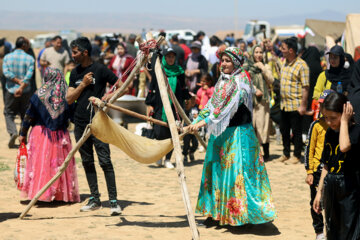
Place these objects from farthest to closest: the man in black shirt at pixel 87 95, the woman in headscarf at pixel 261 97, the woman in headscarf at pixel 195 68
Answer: the woman in headscarf at pixel 195 68 → the woman in headscarf at pixel 261 97 → the man in black shirt at pixel 87 95

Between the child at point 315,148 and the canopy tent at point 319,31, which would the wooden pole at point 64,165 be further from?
the canopy tent at point 319,31

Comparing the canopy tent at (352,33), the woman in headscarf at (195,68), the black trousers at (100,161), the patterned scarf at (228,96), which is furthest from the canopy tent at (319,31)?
the patterned scarf at (228,96)

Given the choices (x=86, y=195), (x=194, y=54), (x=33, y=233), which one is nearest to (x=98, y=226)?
(x=33, y=233)

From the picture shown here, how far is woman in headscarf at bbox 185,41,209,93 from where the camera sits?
13.7m

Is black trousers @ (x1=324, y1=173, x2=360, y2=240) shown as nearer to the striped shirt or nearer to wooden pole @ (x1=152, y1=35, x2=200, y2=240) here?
wooden pole @ (x1=152, y1=35, x2=200, y2=240)

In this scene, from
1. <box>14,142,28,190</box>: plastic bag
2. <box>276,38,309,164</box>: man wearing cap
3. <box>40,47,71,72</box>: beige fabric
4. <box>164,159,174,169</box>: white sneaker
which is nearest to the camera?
<box>14,142,28,190</box>: plastic bag

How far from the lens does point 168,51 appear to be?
10039 millimetres

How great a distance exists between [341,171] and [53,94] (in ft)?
13.6

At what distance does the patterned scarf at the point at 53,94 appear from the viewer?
24.7ft

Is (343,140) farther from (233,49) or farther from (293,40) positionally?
(293,40)

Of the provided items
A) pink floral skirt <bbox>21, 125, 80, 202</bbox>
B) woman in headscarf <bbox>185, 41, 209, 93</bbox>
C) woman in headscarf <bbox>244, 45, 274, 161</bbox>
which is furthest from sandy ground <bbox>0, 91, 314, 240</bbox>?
woman in headscarf <bbox>185, 41, 209, 93</bbox>

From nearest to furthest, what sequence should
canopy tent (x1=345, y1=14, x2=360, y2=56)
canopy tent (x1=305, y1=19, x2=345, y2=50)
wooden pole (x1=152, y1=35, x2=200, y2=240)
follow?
wooden pole (x1=152, y1=35, x2=200, y2=240) < canopy tent (x1=345, y1=14, x2=360, y2=56) < canopy tent (x1=305, y1=19, x2=345, y2=50)

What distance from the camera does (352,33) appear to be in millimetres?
13172

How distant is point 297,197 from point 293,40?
315 cm
